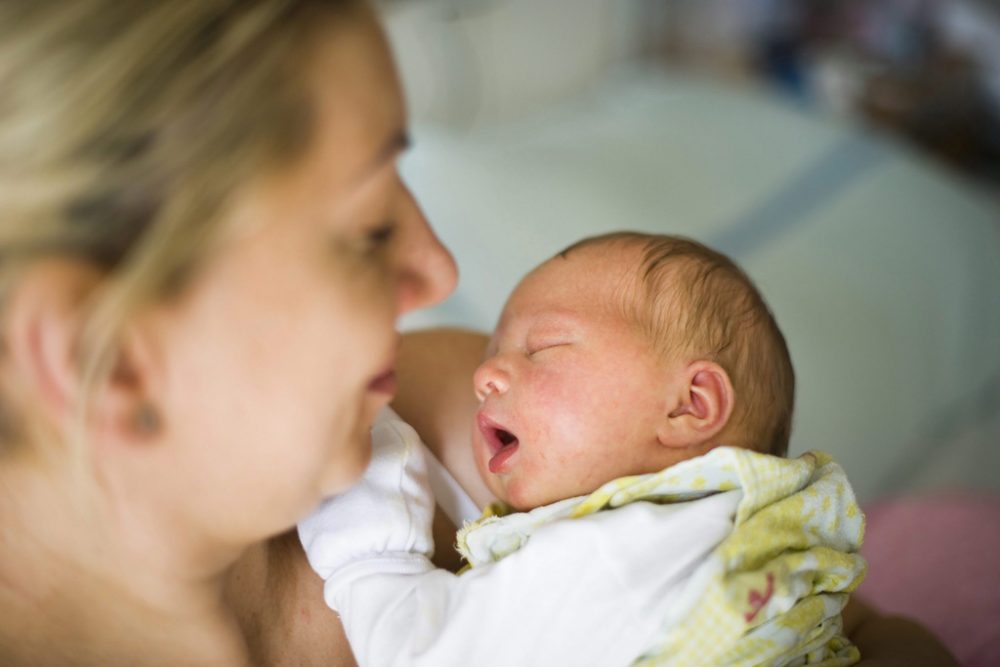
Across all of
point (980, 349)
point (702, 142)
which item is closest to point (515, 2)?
point (702, 142)

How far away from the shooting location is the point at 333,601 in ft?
2.96

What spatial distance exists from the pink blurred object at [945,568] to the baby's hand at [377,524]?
85 cm

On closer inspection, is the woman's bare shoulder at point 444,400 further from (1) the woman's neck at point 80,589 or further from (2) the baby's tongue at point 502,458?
(1) the woman's neck at point 80,589

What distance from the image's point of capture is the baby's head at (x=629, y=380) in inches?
37.9

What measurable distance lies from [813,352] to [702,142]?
860 millimetres

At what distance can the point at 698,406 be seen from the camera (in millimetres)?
970

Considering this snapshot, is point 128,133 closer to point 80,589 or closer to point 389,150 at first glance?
point 389,150

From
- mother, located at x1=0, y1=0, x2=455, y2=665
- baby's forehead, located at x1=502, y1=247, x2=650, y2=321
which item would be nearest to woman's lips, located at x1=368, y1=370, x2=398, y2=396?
mother, located at x1=0, y1=0, x2=455, y2=665

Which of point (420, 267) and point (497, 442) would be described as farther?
point (497, 442)

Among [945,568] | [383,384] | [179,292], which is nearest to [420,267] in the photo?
[383,384]

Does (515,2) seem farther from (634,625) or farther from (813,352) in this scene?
(634,625)

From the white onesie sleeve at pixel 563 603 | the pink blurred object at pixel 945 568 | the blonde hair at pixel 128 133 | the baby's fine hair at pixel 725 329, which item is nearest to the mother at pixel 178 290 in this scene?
the blonde hair at pixel 128 133

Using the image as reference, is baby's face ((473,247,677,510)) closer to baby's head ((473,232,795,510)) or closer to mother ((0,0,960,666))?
baby's head ((473,232,795,510))

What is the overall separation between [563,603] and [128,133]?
0.50 metres
